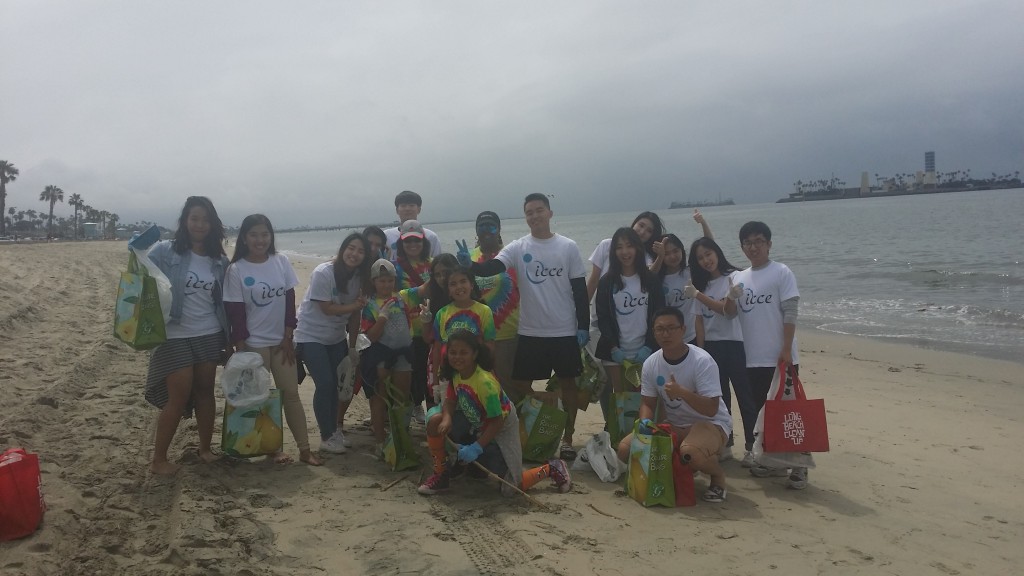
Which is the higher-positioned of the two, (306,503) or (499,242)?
(499,242)

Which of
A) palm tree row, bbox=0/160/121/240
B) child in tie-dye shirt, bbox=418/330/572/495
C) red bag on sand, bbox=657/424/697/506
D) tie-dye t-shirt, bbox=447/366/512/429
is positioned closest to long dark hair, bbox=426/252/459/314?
child in tie-dye shirt, bbox=418/330/572/495

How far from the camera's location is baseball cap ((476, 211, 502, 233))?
16.7 feet

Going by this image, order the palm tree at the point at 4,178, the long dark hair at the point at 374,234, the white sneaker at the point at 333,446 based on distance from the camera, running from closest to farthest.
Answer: the white sneaker at the point at 333,446
the long dark hair at the point at 374,234
the palm tree at the point at 4,178

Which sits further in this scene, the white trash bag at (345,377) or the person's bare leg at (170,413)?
the white trash bag at (345,377)

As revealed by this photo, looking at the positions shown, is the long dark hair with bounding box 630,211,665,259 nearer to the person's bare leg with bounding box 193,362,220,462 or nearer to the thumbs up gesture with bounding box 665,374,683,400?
the thumbs up gesture with bounding box 665,374,683,400

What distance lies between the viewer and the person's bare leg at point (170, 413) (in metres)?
4.14

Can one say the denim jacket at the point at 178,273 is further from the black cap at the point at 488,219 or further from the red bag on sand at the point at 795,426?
the red bag on sand at the point at 795,426

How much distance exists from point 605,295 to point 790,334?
1305 millimetres

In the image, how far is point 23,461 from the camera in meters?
3.20

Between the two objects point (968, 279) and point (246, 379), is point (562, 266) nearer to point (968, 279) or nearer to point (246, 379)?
point (246, 379)

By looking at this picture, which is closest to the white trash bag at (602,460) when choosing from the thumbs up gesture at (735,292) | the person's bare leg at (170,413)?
the thumbs up gesture at (735,292)

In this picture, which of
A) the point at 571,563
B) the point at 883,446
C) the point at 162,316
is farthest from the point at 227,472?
the point at 883,446

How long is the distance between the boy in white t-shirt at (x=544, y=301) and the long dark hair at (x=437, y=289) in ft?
0.77

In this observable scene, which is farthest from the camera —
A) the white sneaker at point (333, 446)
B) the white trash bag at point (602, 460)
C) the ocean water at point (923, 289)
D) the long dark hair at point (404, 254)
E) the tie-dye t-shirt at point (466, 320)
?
the ocean water at point (923, 289)
